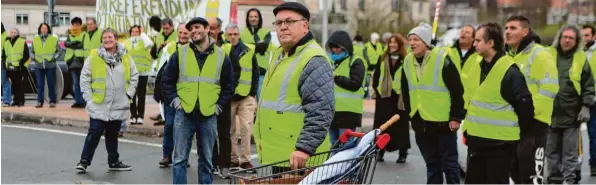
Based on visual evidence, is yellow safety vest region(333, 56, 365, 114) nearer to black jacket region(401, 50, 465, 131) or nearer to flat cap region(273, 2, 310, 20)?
black jacket region(401, 50, 465, 131)

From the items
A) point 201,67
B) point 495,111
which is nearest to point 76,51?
point 201,67

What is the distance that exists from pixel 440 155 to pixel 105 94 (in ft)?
11.9

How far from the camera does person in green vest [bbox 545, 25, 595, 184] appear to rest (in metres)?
8.86

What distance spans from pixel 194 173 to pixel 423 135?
108 inches

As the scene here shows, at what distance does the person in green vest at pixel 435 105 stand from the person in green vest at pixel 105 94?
319 cm

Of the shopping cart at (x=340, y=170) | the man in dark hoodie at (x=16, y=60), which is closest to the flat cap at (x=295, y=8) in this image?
the shopping cart at (x=340, y=170)

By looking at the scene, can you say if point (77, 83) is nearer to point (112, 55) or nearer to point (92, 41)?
point (92, 41)

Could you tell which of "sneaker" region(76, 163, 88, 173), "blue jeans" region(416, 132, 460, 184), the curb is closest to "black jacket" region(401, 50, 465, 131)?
"blue jeans" region(416, 132, 460, 184)

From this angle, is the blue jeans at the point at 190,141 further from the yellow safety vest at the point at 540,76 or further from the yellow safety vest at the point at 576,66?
the yellow safety vest at the point at 576,66

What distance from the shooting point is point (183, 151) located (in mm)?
7871

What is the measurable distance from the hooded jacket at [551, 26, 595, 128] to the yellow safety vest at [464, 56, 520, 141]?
2.51m

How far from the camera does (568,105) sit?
352 inches

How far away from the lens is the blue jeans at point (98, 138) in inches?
374

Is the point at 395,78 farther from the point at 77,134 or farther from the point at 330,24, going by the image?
the point at 330,24
